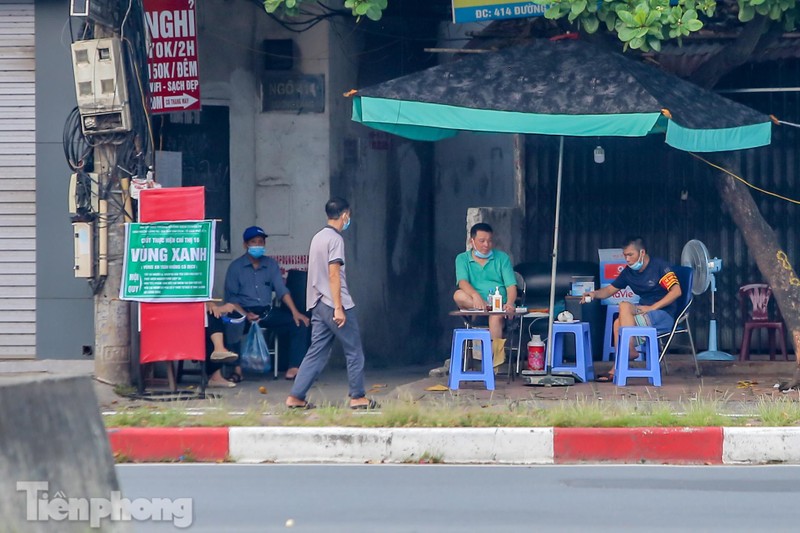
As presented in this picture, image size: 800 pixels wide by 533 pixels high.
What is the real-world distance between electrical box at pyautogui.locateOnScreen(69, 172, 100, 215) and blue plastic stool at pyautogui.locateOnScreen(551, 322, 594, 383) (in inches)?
162

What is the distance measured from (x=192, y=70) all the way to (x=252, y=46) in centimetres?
84

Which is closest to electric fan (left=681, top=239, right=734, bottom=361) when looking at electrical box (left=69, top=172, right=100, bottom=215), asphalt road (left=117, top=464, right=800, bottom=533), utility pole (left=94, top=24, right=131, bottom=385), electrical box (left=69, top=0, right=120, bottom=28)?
asphalt road (left=117, top=464, right=800, bottom=533)

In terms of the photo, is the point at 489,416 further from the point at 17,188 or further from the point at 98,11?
the point at 17,188

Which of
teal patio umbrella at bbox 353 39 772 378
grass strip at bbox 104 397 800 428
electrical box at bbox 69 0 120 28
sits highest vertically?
electrical box at bbox 69 0 120 28

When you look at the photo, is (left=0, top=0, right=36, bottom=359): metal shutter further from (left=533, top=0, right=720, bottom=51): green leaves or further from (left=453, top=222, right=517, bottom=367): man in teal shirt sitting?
(left=533, top=0, right=720, bottom=51): green leaves

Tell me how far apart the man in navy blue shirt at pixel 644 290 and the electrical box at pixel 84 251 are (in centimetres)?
444

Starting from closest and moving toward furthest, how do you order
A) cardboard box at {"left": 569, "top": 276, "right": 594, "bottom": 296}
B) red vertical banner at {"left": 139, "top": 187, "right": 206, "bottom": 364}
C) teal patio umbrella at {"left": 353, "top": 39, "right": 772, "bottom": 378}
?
teal patio umbrella at {"left": 353, "top": 39, "right": 772, "bottom": 378} → red vertical banner at {"left": 139, "top": 187, "right": 206, "bottom": 364} → cardboard box at {"left": 569, "top": 276, "right": 594, "bottom": 296}

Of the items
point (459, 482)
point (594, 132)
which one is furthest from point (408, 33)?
point (459, 482)

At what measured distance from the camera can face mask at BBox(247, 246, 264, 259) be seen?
11.2 m

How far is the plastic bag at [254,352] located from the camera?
11.2 meters

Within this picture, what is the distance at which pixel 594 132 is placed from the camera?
30.8 ft

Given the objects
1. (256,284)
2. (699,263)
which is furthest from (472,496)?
(699,263)

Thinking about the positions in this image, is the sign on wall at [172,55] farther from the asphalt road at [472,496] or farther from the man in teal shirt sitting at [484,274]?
Answer: the asphalt road at [472,496]

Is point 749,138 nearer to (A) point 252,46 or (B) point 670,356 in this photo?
(B) point 670,356
